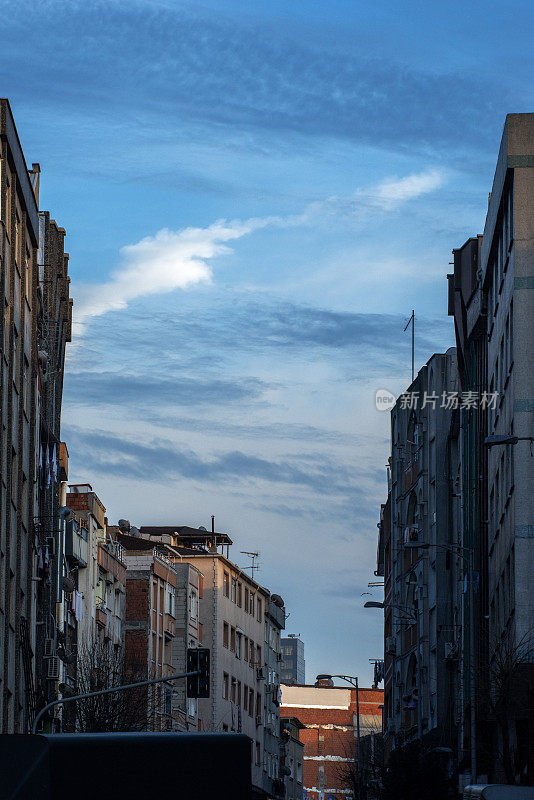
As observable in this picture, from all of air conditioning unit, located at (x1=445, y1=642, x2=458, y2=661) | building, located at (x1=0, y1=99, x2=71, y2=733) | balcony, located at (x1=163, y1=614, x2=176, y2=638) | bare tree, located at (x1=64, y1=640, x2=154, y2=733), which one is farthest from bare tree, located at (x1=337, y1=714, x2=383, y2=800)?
building, located at (x1=0, y1=99, x2=71, y2=733)

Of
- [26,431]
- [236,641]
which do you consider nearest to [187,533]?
[236,641]

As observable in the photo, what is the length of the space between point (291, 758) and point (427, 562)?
7058 centimetres

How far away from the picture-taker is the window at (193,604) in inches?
4099

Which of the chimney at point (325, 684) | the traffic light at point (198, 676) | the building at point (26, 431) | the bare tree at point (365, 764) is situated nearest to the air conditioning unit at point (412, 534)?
the bare tree at point (365, 764)

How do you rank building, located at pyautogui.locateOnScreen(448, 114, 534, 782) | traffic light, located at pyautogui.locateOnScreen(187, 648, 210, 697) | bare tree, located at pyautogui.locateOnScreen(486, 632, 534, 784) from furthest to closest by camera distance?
traffic light, located at pyautogui.locateOnScreen(187, 648, 210, 697)
building, located at pyautogui.locateOnScreen(448, 114, 534, 782)
bare tree, located at pyautogui.locateOnScreen(486, 632, 534, 784)

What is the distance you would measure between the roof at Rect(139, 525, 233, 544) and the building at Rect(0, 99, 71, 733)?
51.4m

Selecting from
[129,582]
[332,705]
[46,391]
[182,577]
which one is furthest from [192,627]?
[332,705]

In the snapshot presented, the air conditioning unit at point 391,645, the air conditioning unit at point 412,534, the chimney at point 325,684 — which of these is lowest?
the air conditioning unit at point 391,645

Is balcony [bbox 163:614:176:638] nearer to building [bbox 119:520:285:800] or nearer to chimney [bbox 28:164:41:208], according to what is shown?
building [bbox 119:520:285:800]

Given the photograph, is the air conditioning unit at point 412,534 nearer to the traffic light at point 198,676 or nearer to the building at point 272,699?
the traffic light at point 198,676

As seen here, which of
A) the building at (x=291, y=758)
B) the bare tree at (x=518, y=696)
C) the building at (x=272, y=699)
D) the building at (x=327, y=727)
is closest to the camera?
the bare tree at (x=518, y=696)

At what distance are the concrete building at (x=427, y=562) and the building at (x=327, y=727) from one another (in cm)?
Answer: 6992

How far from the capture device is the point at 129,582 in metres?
92.8

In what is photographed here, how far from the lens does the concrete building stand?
75.1 m
